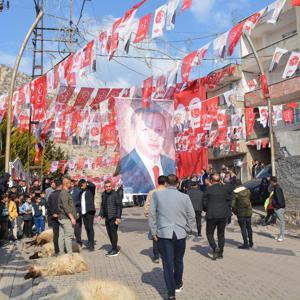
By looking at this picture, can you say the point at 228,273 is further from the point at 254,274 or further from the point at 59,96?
the point at 59,96

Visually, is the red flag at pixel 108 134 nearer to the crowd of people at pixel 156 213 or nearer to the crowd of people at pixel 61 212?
the crowd of people at pixel 156 213

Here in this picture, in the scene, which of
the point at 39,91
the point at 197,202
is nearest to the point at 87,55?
the point at 39,91

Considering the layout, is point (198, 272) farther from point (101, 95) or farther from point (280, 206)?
point (101, 95)

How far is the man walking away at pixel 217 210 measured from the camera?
8.44m

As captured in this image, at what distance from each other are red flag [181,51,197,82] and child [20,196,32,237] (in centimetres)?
634

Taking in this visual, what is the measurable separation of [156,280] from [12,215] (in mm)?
6790

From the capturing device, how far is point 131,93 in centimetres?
1644

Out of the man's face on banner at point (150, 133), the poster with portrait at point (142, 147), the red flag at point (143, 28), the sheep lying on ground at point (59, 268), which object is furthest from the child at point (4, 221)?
the red flag at point (143, 28)

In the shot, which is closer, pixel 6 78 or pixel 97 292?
pixel 97 292

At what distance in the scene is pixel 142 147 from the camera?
444 inches

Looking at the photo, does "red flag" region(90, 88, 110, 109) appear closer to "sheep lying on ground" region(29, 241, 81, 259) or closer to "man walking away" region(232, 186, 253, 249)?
"sheep lying on ground" region(29, 241, 81, 259)

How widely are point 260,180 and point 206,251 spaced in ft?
31.7

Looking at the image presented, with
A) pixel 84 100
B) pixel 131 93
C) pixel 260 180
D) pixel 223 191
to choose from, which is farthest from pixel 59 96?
pixel 223 191

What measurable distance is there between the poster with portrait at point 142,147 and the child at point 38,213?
3.83 meters
